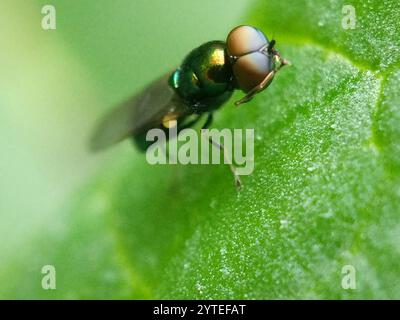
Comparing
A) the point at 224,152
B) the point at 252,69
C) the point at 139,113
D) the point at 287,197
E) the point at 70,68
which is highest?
the point at 70,68

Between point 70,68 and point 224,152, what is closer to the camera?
point 224,152

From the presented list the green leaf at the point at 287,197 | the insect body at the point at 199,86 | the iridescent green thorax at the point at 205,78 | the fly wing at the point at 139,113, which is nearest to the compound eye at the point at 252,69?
the insect body at the point at 199,86

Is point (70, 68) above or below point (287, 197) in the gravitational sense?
above

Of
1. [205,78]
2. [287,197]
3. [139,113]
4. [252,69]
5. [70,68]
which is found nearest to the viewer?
[287,197]

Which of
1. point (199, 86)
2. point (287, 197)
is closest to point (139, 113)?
point (199, 86)

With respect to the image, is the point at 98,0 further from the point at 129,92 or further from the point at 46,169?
the point at 46,169

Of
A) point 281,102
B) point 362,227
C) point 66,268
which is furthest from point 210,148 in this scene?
point 362,227

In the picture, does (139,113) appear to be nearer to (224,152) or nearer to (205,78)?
(205,78)
